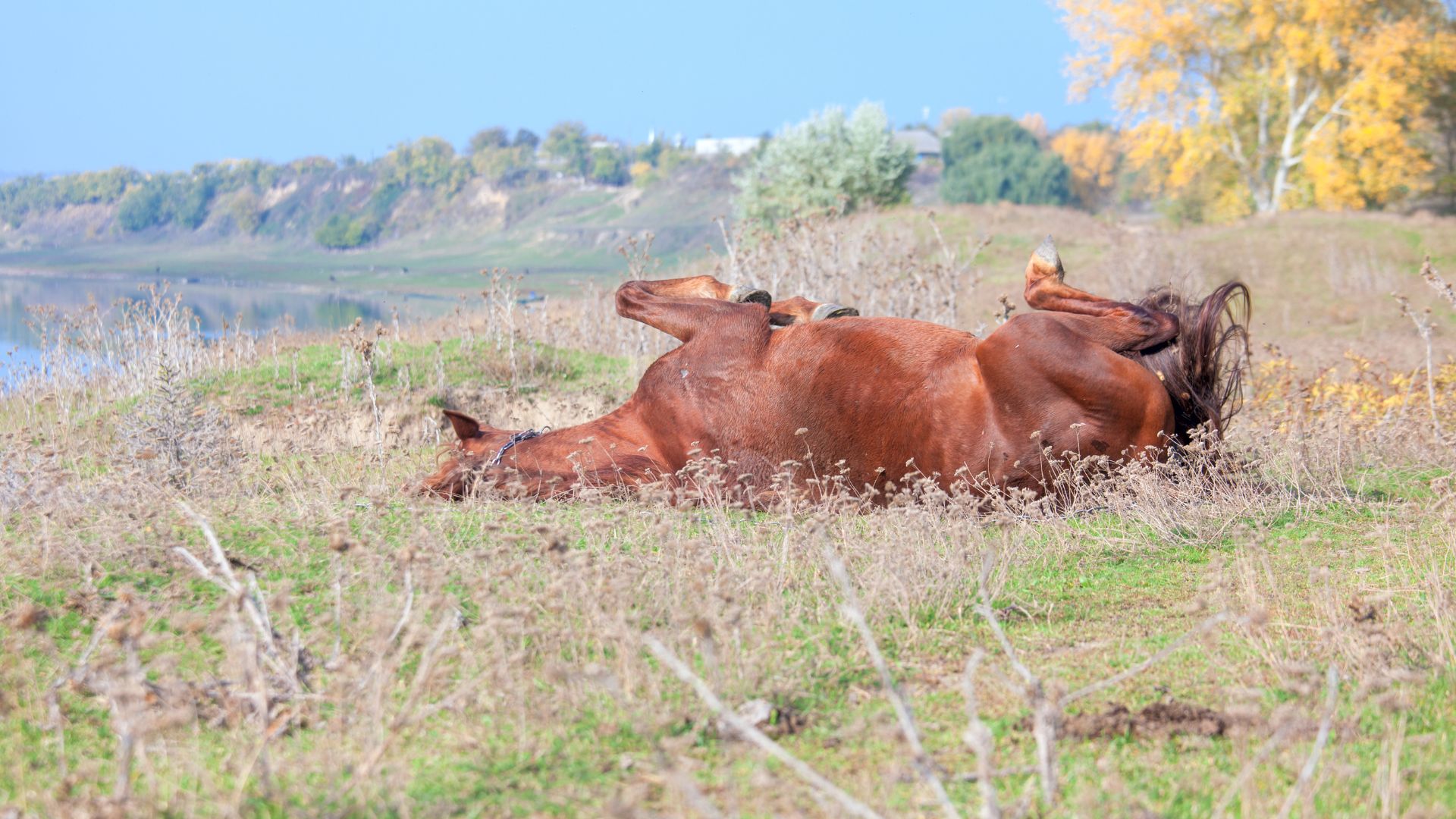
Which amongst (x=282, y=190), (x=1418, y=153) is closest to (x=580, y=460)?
(x=1418, y=153)

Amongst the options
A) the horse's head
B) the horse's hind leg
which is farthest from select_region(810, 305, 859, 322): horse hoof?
the horse's head

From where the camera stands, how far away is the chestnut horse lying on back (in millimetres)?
5184

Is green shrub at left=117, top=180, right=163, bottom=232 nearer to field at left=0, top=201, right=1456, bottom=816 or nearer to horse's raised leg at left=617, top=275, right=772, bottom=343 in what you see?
field at left=0, top=201, right=1456, bottom=816

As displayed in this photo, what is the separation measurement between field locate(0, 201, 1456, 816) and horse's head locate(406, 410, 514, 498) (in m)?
0.27

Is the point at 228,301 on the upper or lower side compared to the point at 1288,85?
lower

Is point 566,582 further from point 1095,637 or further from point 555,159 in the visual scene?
point 555,159

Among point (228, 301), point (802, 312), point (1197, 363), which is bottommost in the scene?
point (228, 301)

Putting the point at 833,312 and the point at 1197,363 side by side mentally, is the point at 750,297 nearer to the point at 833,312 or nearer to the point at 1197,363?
the point at 833,312

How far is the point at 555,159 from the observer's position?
373 feet

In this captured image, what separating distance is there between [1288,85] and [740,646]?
4685 cm

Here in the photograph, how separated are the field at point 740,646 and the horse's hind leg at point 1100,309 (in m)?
0.61

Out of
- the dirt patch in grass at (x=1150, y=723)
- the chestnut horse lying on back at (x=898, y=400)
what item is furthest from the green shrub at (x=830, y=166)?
the dirt patch in grass at (x=1150, y=723)

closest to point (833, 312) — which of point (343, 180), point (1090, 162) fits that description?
point (343, 180)

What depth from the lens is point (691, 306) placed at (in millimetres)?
5941
